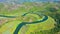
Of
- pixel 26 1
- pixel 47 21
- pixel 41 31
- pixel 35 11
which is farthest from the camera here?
pixel 26 1

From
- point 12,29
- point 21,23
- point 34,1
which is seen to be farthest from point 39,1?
point 12,29

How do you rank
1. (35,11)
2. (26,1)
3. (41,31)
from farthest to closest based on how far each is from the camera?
(26,1)
(35,11)
(41,31)

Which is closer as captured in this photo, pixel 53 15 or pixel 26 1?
pixel 53 15

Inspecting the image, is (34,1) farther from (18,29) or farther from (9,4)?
(18,29)

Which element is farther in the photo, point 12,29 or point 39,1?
point 39,1

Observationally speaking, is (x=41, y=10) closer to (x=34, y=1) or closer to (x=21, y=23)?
(x=34, y=1)

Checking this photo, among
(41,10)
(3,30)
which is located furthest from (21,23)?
(41,10)

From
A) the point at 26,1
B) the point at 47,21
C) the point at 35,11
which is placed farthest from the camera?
the point at 26,1

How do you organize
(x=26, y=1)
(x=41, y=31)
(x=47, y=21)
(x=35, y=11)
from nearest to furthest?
(x=41, y=31), (x=47, y=21), (x=35, y=11), (x=26, y=1)
